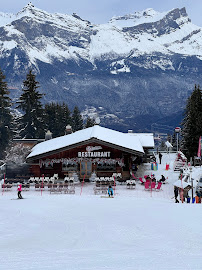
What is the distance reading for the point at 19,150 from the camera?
4462 centimetres

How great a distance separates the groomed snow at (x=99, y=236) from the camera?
8.60 meters

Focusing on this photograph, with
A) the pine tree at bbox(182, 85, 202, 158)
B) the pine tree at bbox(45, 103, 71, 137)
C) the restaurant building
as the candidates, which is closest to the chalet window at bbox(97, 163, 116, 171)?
the restaurant building

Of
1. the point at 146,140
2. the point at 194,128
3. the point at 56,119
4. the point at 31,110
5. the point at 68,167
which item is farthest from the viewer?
the point at 56,119

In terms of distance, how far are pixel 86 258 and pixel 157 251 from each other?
2.00m

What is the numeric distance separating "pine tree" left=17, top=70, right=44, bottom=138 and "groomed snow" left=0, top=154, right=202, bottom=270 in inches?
1366

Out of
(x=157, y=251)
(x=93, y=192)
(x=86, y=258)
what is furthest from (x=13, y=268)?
(x=93, y=192)

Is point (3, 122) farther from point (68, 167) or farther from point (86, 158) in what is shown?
point (86, 158)

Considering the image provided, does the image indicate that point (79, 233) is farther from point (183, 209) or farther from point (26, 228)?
point (183, 209)

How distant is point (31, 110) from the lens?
53.2 m

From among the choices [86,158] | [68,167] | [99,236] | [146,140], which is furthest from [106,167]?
[99,236]

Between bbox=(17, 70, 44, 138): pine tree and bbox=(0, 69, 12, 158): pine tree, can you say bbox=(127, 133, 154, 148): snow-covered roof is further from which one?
bbox=(0, 69, 12, 158): pine tree

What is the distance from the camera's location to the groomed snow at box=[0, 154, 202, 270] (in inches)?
339

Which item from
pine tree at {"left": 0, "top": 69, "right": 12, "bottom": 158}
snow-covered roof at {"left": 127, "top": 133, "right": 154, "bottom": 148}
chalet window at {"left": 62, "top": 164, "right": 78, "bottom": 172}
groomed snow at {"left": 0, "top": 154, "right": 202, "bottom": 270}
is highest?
pine tree at {"left": 0, "top": 69, "right": 12, "bottom": 158}

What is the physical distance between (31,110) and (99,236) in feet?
142
